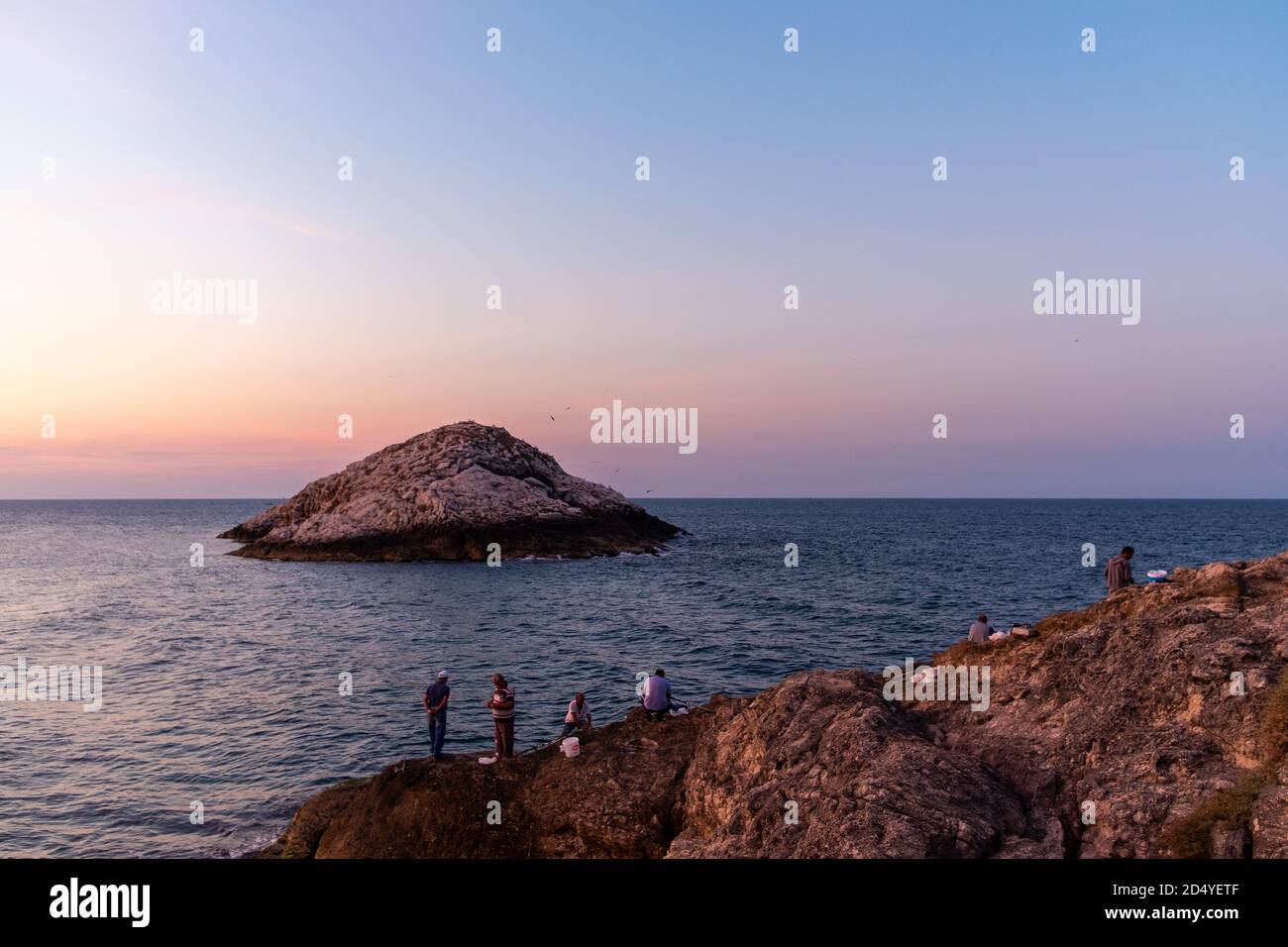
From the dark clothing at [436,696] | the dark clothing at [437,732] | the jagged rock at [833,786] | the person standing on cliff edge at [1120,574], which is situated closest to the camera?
the jagged rock at [833,786]

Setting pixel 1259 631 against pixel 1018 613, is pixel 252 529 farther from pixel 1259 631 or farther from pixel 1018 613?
pixel 1259 631

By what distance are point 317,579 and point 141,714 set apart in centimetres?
3811

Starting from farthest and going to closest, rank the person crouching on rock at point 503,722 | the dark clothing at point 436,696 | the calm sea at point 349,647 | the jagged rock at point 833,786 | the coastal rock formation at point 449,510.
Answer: the coastal rock formation at point 449,510 → the calm sea at point 349,647 → the dark clothing at point 436,696 → the person crouching on rock at point 503,722 → the jagged rock at point 833,786

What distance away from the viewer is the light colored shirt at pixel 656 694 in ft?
59.1

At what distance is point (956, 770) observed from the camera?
11.8 metres

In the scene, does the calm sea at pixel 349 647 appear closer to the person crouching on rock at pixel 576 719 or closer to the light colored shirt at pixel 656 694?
the person crouching on rock at pixel 576 719

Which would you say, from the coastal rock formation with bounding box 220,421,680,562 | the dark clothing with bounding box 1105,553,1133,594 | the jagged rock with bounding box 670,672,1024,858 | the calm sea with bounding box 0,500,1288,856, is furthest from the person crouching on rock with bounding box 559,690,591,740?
the coastal rock formation with bounding box 220,421,680,562

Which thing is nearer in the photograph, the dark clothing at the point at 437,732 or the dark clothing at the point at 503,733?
the dark clothing at the point at 503,733

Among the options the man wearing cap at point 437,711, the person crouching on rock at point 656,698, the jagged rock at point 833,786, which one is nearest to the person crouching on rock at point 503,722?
the man wearing cap at point 437,711

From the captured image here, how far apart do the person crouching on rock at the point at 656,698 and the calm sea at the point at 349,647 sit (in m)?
7.05

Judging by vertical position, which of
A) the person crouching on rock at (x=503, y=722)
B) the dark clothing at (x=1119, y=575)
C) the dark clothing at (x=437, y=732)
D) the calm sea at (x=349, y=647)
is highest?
the dark clothing at (x=1119, y=575)

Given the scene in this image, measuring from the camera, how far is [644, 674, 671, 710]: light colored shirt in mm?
18000

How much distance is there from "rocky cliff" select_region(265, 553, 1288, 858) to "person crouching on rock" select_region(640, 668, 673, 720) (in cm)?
36

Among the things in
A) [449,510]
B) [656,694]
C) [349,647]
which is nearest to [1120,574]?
[656,694]
